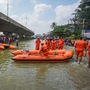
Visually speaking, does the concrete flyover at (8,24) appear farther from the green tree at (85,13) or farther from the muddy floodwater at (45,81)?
the muddy floodwater at (45,81)

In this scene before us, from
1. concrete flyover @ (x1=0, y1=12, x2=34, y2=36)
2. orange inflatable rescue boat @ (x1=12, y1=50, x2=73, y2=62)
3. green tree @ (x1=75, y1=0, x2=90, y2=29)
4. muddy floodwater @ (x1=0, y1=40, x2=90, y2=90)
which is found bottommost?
muddy floodwater @ (x1=0, y1=40, x2=90, y2=90)

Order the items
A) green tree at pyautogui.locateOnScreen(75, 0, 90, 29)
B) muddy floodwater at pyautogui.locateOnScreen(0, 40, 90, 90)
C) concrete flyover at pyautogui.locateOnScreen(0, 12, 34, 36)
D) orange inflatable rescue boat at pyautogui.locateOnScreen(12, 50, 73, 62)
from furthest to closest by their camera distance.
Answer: green tree at pyautogui.locateOnScreen(75, 0, 90, 29) → concrete flyover at pyautogui.locateOnScreen(0, 12, 34, 36) → orange inflatable rescue boat at pyautogui.locateOnScreen(12, 50, 73, 62) → muddy floodwater at pyautogui.locateOnScreen(0, 40, 90, 90)

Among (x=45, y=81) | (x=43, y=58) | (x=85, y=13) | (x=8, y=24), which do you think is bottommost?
(x=45, y=81)

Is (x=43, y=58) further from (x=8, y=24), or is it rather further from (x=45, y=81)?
(x=8, y=24)

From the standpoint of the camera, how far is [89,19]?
60406 mm

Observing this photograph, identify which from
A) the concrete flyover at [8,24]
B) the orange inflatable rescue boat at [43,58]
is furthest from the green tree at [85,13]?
the orange inflatable rescue boat at [43,58]

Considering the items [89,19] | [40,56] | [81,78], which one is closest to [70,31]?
[89,19]

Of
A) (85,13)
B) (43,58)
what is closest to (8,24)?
(85,13)

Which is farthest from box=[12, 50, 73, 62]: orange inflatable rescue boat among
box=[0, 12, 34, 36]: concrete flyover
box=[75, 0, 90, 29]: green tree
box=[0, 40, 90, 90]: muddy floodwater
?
box=[75, 0, 90, 29]: green tree

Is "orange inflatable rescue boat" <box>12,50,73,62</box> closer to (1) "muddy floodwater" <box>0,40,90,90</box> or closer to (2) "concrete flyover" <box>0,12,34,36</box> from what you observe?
(1) "muddy floodwater" <box>0,40,90,90</box>

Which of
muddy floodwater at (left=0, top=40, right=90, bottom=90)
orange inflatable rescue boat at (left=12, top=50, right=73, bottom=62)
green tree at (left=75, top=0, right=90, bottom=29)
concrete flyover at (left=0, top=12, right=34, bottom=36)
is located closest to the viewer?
muddy floodwater at (left=0, top=40, right=90, bottom=90)

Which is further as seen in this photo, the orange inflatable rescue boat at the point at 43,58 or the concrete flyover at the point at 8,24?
the concrete flyover at the point at 8,24

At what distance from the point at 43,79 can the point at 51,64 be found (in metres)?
4.74

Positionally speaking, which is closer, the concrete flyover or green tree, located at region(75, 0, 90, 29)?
the concrete flyover
